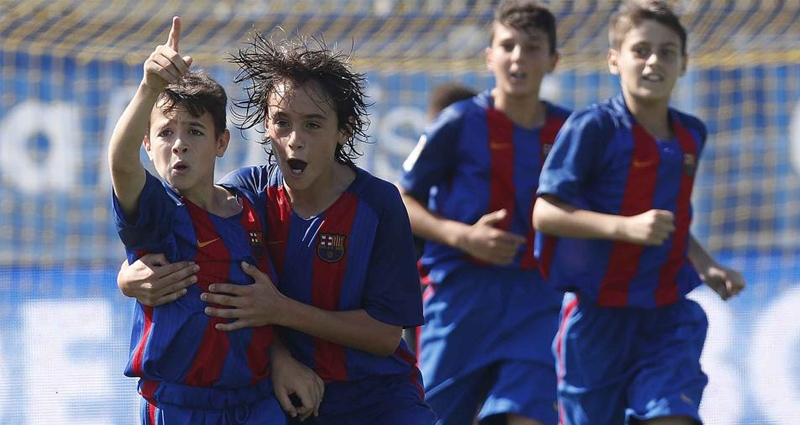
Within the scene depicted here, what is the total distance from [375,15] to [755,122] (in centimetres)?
284

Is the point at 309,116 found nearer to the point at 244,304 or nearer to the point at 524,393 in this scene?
the point at 244,304

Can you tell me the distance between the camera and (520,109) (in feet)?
16.0

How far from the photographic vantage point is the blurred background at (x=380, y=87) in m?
9.12

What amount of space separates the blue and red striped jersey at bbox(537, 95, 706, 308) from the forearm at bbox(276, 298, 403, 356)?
1.17 meters

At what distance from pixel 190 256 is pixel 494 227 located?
171cm

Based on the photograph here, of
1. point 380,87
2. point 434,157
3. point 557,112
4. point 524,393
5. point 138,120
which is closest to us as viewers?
point 138,120

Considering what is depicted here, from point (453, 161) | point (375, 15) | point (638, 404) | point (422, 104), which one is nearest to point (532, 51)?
point (453, 161)

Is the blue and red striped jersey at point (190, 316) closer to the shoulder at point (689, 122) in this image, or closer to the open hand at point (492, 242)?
the open hand at point (492, 242)

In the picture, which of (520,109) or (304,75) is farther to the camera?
(520,109)

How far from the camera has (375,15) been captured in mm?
9883

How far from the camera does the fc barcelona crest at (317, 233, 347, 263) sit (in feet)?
10.7

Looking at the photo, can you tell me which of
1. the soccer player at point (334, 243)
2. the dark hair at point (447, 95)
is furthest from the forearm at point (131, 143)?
the dark hair at point (447, 95)

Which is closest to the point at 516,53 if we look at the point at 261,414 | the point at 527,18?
the point at 527,18

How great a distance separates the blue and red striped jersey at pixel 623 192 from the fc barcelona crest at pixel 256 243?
1.34 meters
